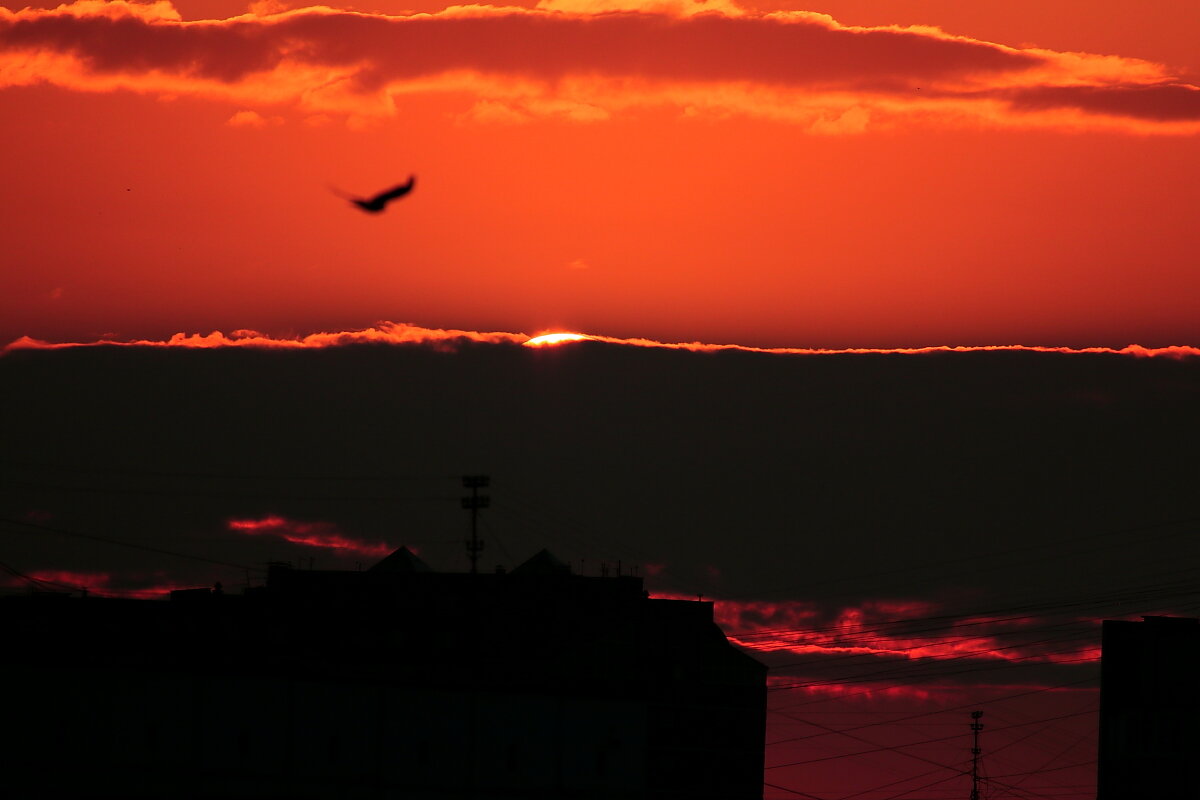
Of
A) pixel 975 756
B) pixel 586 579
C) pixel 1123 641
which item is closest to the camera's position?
pixel 1123 641

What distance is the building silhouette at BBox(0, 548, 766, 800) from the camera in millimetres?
102188

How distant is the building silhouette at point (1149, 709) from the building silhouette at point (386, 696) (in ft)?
72.6

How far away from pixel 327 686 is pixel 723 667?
77.4 feet

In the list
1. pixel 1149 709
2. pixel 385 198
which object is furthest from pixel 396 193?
pixel 1149 709

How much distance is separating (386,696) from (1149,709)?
4295 cm

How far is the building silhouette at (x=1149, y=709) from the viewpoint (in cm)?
9076

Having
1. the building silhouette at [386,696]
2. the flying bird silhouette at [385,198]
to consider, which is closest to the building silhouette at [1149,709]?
the building silhouette at [386,696]

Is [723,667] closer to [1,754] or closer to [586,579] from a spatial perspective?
[586,579]

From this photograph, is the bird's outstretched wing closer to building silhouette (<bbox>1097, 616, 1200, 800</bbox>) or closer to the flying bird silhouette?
the flying bird silhouette

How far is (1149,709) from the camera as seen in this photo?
9250 centimetres

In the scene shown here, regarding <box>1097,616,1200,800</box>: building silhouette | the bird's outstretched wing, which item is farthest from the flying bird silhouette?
<box>1097,616,1200,800</box>: building silhouette

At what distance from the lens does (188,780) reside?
10775cm

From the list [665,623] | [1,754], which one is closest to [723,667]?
[665,623]

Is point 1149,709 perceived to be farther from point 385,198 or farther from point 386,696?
point 385,198
